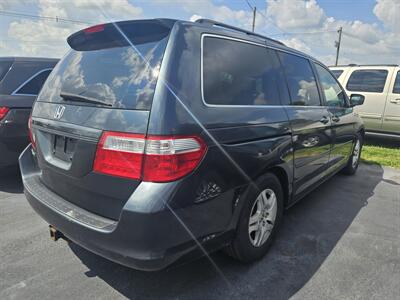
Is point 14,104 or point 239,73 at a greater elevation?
point 239,73

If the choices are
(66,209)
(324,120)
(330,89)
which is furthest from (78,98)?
(330,89)

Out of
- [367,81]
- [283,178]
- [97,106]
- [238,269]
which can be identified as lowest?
[238,269]

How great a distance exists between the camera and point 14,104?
13.8 feet

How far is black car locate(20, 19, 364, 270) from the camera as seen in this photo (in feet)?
6.19

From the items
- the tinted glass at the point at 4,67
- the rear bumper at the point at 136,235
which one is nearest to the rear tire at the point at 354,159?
the rear bumper at the point at 136,235

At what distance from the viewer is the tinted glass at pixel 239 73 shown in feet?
7.32

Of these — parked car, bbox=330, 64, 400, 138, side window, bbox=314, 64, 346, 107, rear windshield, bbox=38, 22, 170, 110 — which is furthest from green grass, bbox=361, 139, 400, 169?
rear windshield, bbox=38, 22, 170, 110

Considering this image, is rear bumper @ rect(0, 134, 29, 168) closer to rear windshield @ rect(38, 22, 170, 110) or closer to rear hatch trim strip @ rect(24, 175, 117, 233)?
rear hatch trim strip @ rect(24, 175, 117, 233)

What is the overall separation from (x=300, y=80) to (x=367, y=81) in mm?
6112

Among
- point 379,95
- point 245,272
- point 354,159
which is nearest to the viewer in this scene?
point 245,272

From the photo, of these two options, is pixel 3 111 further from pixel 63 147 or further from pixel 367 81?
pixel 367 81

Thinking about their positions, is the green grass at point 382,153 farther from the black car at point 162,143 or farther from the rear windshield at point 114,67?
the rear windshield at point 114,67

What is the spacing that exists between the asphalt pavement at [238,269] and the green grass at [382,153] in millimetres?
3242

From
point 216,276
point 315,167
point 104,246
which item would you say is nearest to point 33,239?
point 104,246
